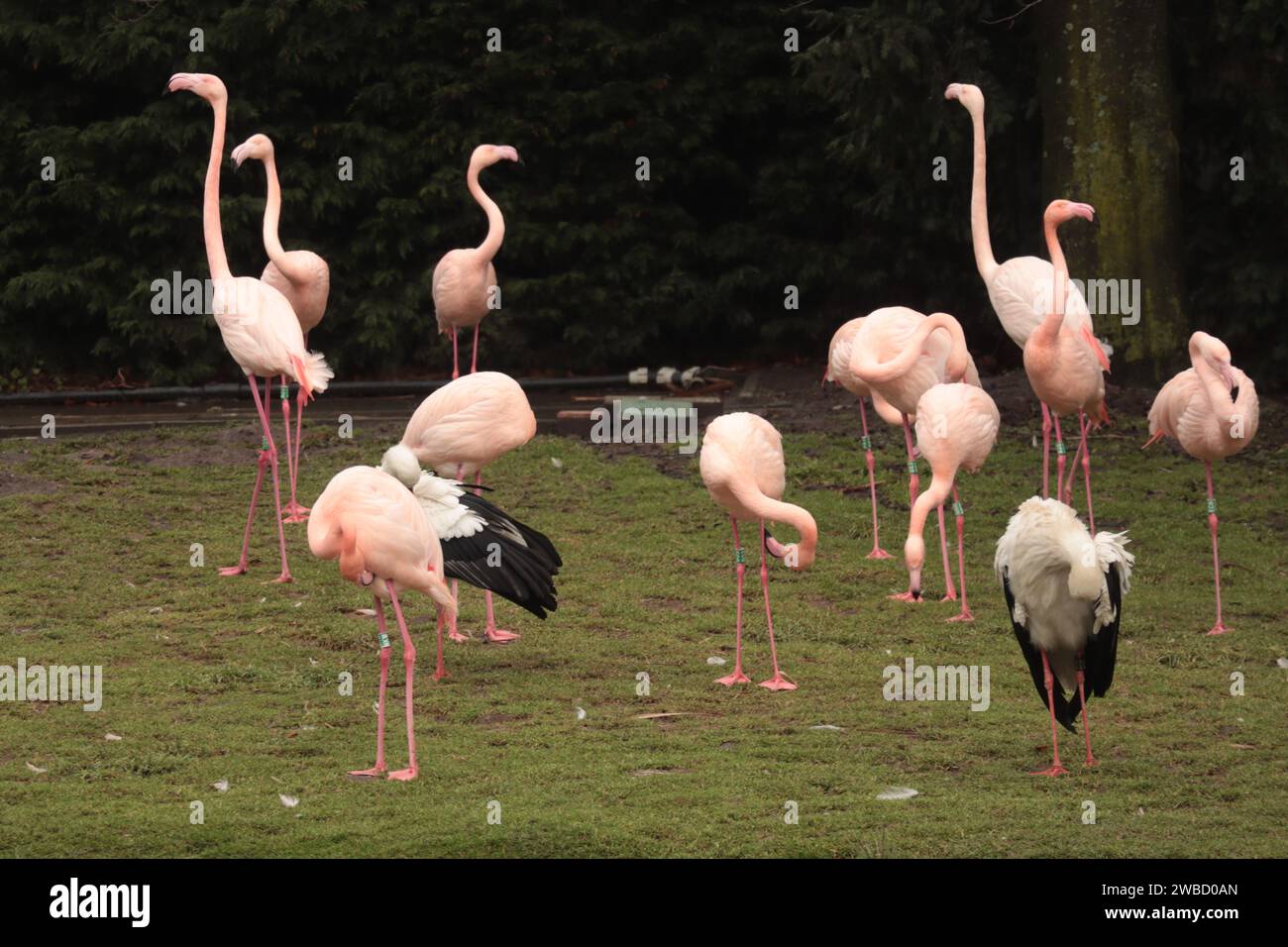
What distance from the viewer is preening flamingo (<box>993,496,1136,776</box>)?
20.4ft

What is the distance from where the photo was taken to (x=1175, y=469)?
11.6 meters

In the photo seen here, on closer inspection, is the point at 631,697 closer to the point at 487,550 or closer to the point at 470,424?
the point at 487,550

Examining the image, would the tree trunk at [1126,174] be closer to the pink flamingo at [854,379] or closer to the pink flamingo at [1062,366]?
the pink flamingo at [854,379]

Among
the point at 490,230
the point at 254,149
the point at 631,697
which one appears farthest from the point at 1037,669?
the point at 490,230

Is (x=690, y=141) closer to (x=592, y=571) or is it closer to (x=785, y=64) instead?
(x=785, y=64)

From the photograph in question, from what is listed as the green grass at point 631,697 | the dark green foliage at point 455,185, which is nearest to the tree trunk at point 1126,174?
the green grass at point 631,697

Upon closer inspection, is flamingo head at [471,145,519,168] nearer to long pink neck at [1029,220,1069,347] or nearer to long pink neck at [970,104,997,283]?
long pink neck at [970,104,997,283]

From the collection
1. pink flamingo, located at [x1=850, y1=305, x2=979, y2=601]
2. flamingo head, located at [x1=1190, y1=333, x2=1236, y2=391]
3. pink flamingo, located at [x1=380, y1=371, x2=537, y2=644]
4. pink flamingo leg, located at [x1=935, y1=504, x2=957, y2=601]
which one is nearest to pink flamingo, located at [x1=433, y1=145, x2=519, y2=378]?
pink flamingo, located at [x1=380, y1=371, x2=537, y2=644]

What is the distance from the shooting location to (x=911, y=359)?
29.4ft

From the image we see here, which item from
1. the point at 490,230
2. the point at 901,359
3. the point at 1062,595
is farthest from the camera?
the point at 490,230

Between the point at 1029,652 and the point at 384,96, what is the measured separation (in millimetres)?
10824

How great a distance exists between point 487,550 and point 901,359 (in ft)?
8.62

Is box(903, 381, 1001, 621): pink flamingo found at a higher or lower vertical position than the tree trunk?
lower

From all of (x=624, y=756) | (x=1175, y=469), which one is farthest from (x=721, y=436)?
(x=1175, y=469)
